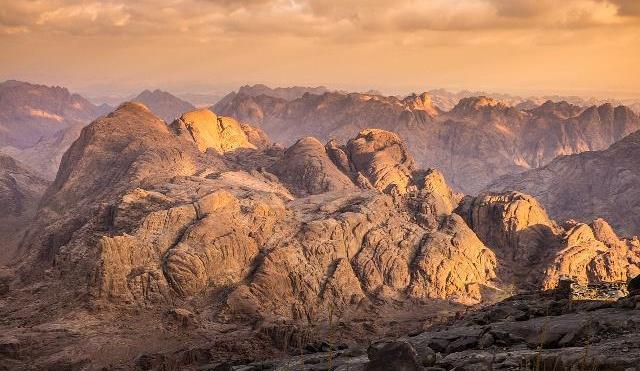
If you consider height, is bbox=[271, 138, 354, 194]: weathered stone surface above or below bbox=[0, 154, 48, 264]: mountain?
above

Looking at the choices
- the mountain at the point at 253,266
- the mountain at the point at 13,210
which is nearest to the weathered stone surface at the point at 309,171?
the mountain at the point at 253,266

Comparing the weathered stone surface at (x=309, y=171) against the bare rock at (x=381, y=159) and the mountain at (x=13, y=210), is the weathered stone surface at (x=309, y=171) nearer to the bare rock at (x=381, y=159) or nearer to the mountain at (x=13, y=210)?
the bare rock at (x=381, y=159)

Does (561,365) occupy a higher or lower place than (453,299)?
higher

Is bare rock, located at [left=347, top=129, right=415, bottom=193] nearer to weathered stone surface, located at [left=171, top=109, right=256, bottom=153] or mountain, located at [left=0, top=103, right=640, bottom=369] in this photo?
mountain, located at [left=0, top=103, right=640, bottom=369]

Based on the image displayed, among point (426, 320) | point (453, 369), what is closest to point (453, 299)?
point (426, 320)

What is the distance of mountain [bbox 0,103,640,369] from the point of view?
71938mm

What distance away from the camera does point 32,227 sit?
133 metres

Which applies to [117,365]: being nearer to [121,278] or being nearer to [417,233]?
[121,278]

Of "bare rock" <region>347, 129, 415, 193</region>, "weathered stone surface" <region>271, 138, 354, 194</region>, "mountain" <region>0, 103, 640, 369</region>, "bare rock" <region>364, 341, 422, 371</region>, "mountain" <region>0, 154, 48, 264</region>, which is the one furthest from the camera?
"bare rock" <region>347, 129, 415, 193</region>

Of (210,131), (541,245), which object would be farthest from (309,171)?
(541,245)

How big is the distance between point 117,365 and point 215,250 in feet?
79.7

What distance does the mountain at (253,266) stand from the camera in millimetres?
71938

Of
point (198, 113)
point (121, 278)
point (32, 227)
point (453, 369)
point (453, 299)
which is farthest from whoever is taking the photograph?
point (198, 113)

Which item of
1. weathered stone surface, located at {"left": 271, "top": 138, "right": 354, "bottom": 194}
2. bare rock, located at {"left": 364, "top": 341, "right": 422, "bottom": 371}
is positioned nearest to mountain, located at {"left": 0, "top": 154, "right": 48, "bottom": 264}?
weathered stone surface, located at {"left": 271, "top": 138, "right": 354, "bottom": 194}
